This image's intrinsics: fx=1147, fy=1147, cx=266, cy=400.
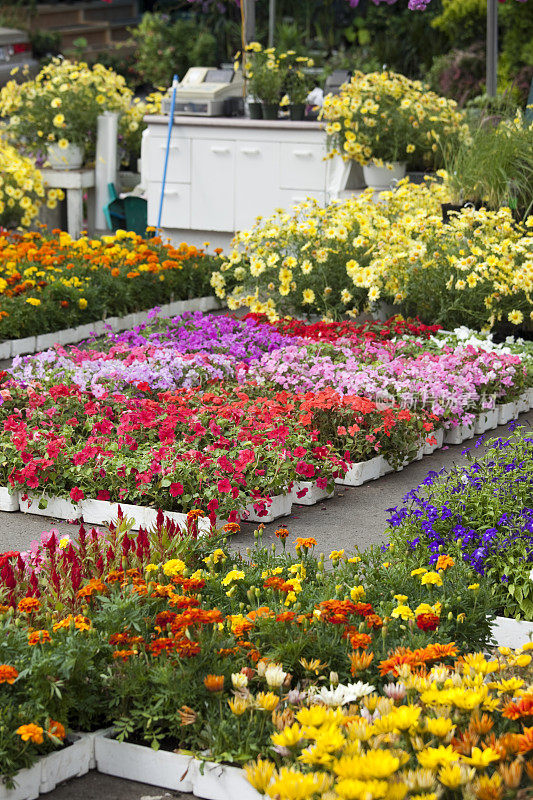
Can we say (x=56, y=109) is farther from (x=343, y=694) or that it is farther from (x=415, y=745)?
(x=415, y=745)

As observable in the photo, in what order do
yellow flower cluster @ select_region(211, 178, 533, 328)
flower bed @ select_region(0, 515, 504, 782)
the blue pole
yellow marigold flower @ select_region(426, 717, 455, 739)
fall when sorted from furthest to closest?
the blue pole
yellow flower cluster @ select_region(211, 178, 533, 328)
flower bed @ select_region(0, 515, 504, 782)
yellow marigold flower @ select_region(426, 717, 455, 739)

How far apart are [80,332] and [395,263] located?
226 cm

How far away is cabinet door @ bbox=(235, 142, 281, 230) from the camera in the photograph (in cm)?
1016

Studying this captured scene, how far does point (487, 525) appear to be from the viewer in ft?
13.1

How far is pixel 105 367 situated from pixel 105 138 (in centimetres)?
581

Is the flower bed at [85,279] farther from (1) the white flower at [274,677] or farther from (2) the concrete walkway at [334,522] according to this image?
(1) the white flower at [274,677]

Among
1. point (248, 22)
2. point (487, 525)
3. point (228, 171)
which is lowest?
point (487, 525)

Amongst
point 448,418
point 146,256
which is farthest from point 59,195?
point 448,418

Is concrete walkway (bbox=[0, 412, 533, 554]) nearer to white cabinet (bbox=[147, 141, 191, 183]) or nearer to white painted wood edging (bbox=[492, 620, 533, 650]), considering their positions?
white painted wood edging (bbox=[492, 620, 533, 650])

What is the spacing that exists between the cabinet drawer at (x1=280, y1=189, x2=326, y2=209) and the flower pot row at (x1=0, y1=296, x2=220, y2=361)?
1.55m

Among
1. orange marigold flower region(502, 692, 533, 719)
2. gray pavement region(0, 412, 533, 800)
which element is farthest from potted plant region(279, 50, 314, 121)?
orange marigold flower region(502, 692, 533, 719)

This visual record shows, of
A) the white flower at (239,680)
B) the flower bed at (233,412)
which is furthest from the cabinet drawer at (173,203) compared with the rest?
the white flower at (239,680)

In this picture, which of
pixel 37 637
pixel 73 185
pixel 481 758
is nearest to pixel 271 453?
pixel 37 637

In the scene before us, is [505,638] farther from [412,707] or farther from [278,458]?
[278,458]
